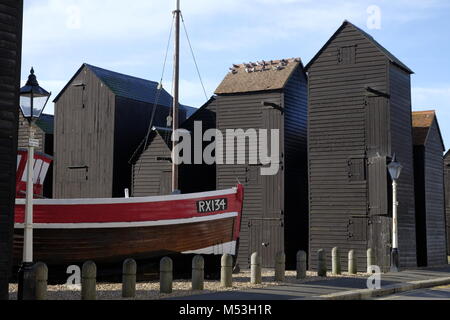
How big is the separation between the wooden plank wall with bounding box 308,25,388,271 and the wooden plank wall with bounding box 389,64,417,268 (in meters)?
1.11

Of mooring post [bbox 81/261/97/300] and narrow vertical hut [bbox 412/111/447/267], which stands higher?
narrow vertical hut [bbox 412/111/447/267]

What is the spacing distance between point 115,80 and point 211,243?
14912mm

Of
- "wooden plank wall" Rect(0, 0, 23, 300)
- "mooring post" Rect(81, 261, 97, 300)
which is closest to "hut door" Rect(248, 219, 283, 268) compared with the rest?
"mooring post" Rect(81, 261, 97, 300)

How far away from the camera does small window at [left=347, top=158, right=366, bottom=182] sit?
2508 cm

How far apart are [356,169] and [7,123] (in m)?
14.9

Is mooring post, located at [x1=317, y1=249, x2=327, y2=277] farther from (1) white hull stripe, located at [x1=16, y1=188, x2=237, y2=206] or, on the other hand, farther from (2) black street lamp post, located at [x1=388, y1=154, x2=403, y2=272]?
(1) white hull stripe, located at [x1=16, y1=188, x2=237, y2=206]

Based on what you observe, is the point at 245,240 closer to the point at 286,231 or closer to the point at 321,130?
the point at 286,231

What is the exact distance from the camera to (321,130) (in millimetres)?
26250

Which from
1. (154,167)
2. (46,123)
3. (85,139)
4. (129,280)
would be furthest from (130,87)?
(129,280)

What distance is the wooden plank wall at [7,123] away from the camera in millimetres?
14625

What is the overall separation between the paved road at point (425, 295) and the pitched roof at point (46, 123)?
23.3m

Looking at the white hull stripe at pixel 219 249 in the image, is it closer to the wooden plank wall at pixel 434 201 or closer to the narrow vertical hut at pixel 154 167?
the narrow vertical hut at pixel 154 167

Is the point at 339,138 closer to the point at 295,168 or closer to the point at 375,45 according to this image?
the point at 295,168

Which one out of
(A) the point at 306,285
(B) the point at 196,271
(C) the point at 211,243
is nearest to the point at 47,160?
(C) the point at 211,243
